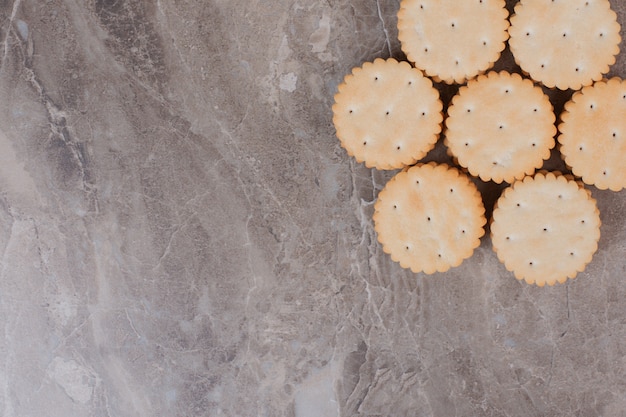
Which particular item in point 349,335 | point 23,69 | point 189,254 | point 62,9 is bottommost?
point 349,335

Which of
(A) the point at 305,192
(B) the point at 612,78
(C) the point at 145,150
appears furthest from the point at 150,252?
(B) the point at 612,78

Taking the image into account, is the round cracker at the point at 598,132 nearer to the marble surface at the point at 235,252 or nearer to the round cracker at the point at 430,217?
the marble surface at the point at 235,252

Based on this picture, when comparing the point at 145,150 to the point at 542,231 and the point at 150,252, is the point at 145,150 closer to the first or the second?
the point at 150,252

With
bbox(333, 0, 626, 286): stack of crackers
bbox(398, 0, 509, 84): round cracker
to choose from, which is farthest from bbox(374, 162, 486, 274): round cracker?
bbox(398, 0, 509, 84): round cracker

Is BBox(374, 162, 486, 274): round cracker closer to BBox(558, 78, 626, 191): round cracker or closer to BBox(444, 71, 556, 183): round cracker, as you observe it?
BBox(444, 71, 556, 183): round cracker

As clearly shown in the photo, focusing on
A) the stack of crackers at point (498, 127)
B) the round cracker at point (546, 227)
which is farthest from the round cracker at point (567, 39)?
the round cracker at point (546, 227)

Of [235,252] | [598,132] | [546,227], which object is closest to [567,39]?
[598,132]

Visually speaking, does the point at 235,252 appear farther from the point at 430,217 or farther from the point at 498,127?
the point at 498,127
